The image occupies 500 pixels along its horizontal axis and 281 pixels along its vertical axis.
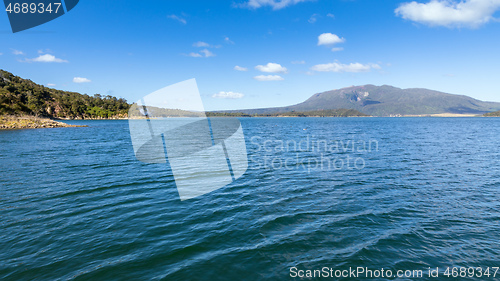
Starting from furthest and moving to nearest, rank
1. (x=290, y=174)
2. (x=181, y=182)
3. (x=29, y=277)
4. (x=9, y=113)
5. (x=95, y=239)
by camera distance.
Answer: (x=9, y=113) < (x=290, y=174) < (x=181, y=182) < (x=95, y=239) < (x=29, y=277)

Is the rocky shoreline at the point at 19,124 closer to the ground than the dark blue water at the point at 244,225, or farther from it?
farther from it

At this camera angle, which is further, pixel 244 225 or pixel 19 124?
pixel 19 124

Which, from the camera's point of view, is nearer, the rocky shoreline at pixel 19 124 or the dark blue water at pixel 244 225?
the dark blue water at pixel 244 225

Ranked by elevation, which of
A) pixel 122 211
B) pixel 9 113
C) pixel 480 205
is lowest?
pixel 480 205

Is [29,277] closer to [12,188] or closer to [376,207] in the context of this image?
[12,188]

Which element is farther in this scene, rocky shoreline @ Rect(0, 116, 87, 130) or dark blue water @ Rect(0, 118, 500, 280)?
rocky shoreline @ Rect(0, 116, 87, 130)

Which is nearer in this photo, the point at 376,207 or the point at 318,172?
the point at 376,207

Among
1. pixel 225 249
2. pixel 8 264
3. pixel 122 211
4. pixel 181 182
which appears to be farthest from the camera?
pixel 181 182

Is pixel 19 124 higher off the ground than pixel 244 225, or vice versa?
pixel 19 124

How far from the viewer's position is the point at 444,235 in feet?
36.4

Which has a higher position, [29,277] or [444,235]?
[29,277]

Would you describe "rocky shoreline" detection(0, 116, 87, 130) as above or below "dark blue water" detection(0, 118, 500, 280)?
above

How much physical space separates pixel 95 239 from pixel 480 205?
2263cm

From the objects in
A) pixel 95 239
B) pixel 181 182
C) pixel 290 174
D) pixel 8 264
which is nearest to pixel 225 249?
pixel 95 239
